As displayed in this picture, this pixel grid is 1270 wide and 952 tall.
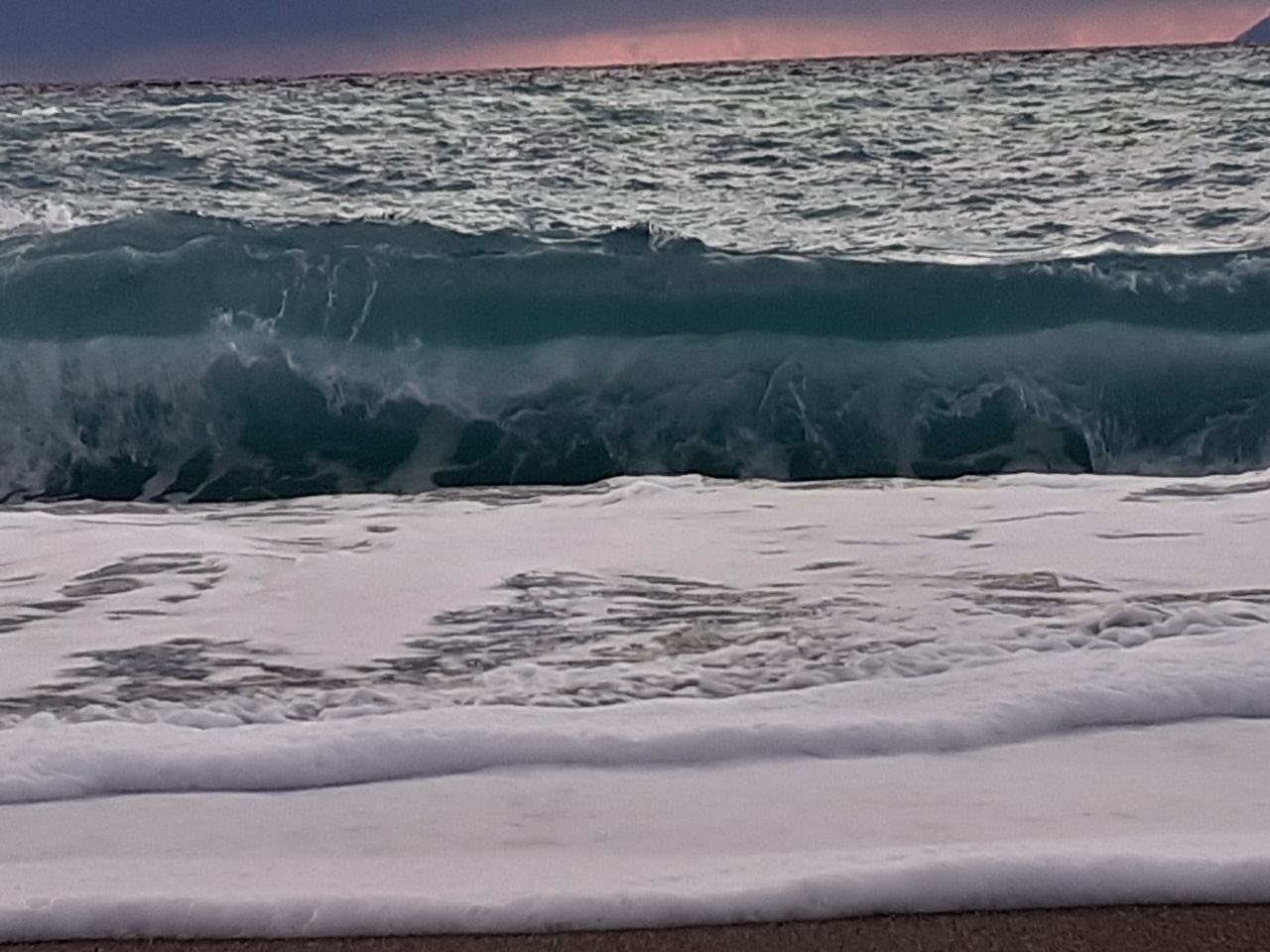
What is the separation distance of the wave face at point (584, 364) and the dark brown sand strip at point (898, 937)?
3.69 metres

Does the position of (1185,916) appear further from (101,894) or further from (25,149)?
(25,149)

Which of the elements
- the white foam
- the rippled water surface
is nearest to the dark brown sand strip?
the white foam

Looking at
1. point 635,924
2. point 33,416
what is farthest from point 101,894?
point 33,416

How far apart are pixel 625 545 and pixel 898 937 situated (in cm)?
183

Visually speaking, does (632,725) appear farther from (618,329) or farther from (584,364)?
(618,329)

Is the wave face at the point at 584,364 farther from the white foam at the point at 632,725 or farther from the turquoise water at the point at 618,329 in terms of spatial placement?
the white foam at the point at 632,725

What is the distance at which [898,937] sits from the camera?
130 cm

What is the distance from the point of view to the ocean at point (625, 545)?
4.92 ft

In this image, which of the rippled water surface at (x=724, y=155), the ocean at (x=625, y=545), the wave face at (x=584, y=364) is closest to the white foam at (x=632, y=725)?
the ocean at (x=625, y=545)

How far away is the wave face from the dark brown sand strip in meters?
3.69

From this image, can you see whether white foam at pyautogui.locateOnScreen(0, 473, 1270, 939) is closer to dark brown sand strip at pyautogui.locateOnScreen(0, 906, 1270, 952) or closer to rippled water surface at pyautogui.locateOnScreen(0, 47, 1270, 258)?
dark brown sand strip at pyautogui.locateOnScreen(0, 906, 1270, 952)

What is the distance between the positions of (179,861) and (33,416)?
4321 millimetres

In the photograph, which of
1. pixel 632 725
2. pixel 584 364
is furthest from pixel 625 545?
pixel 584 364

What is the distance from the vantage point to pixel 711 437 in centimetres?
533
